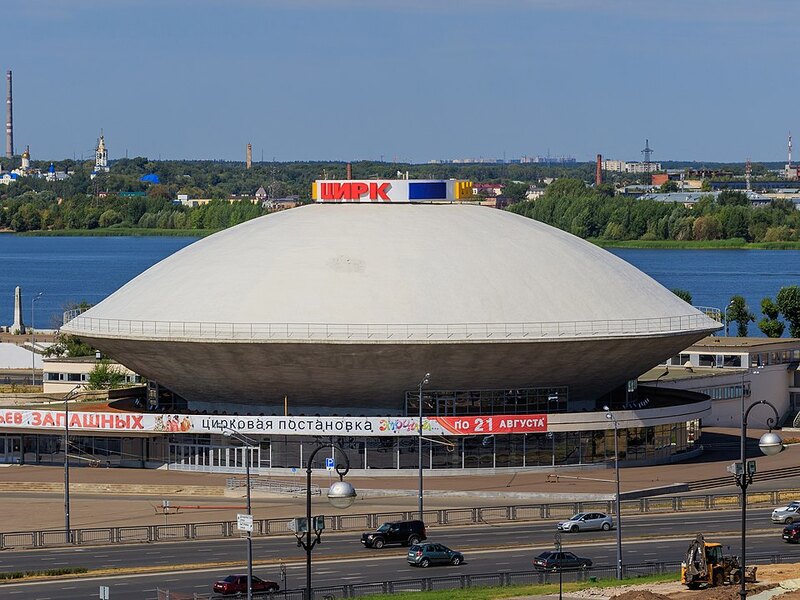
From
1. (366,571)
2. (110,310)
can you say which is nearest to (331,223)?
(110,310)

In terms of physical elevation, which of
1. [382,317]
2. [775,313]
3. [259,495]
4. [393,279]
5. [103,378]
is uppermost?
[393,279]

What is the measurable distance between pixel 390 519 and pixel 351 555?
813 cm

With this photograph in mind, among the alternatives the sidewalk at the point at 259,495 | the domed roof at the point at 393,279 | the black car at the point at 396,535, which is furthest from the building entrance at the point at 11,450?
the black car at the point at 396,535

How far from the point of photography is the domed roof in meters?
80.8

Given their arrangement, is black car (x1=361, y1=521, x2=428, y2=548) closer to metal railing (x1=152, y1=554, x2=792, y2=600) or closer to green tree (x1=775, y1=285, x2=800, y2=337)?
metal railing (x1=152, y1=554, x2=792, y2=600)

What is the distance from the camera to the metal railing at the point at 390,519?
64.0m

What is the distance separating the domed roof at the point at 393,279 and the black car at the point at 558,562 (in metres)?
25.2

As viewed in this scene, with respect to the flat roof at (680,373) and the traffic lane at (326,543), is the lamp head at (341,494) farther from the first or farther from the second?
the flat roof at (680,373)

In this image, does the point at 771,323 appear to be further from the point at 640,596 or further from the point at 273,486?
the point at 640,596

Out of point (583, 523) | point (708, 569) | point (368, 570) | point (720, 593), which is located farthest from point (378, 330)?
point (720, 593)

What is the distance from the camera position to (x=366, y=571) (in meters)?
56.1

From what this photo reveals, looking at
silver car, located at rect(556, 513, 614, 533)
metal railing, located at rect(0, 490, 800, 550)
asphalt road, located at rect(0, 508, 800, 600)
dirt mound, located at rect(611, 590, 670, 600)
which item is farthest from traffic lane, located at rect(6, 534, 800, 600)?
dirt mound, located at rect(611, 590, 670, 600)

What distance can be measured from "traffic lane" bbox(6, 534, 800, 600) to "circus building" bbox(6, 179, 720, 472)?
1945cm

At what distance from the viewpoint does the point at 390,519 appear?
6762 centimetres
